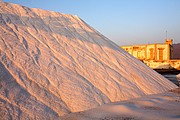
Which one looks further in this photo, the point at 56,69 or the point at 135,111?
the point at 56,69

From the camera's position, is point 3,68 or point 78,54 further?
point 78,54

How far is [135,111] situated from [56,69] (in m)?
1.09

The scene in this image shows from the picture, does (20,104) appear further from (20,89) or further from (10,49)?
(10,49)

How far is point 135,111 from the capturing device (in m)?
1.73

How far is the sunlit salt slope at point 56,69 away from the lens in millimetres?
1711

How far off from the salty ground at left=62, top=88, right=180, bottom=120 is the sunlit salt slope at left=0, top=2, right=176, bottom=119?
133 millimetres

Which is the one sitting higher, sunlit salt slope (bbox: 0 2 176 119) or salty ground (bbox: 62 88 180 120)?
sunlit salt slope (bbox: 0 2 176 119)

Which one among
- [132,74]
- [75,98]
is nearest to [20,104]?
[75,98]

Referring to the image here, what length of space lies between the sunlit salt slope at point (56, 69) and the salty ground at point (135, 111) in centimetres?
13

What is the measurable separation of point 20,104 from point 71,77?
750 mm

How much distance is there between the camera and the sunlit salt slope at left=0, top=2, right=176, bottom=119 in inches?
67.4

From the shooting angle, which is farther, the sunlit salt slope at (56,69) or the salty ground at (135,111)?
the sunlit salt slope at (56,69)

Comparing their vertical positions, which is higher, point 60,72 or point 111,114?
point 60,72

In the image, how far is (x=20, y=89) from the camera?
5.81 ft
